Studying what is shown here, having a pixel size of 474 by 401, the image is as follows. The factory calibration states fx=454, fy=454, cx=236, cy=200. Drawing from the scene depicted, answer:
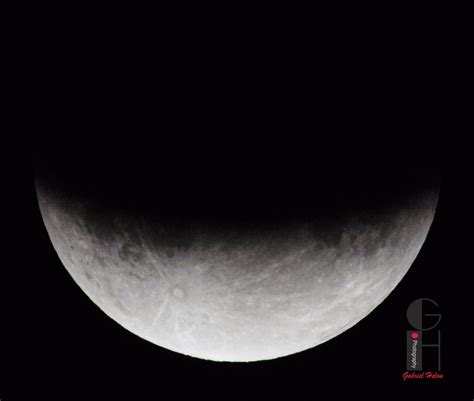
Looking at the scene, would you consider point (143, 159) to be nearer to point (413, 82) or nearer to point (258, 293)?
point (258, 293)

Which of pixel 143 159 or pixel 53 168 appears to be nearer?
pixel 143 159

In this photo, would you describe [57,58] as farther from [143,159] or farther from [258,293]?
[258,293]

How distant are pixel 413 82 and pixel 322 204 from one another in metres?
0.66

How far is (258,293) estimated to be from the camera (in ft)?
6.25

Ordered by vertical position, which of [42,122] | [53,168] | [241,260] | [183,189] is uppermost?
[42,122]

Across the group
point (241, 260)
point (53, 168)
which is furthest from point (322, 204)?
point (53, 168)

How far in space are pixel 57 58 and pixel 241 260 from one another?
44.7 inches

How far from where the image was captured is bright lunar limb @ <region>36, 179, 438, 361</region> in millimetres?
1830

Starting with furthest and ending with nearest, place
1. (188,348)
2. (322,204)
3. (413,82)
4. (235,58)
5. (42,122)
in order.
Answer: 1. (188,348)
2. (42,122)
3. (413,82)
4. (322,204)
5. (235,58)

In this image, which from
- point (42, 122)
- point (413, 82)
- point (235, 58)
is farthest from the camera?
point (42, 122)

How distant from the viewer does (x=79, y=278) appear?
229cm

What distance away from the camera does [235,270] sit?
185 cm

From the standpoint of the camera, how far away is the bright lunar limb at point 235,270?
183 centimetres

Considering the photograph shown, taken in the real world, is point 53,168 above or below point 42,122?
below
